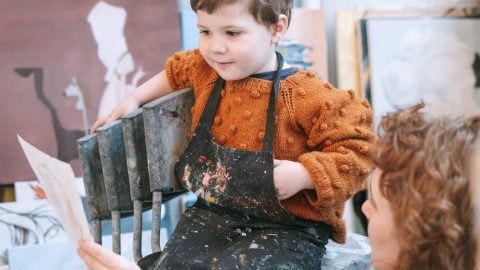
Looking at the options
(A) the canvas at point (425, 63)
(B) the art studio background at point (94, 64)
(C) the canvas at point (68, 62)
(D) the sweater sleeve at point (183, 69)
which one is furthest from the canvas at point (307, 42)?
(D) the sweater sleeve at point (183, 69)

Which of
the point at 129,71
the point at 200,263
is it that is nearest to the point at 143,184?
the point at 200,263

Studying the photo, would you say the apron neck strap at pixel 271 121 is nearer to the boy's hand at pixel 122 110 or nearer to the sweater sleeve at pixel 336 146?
the sweater sleeve at pixel 336 146

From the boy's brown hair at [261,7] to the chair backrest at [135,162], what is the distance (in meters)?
0.26

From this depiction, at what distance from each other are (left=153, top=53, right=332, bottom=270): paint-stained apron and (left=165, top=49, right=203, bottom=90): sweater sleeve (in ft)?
0.37

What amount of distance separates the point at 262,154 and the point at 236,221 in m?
0.18

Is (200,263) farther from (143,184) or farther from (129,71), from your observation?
(129,71)

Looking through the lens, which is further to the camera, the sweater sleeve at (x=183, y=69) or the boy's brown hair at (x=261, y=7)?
the sweater sleeve at (x=183, y=69)

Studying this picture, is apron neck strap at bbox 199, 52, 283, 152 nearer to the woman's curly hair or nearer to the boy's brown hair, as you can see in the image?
the boy's brown hair

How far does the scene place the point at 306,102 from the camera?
1.25m

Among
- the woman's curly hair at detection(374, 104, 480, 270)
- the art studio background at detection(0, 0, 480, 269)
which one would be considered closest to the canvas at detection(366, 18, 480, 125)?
the art studio background at detection(0, 0, 480, 269)

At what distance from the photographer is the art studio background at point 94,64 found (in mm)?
2246

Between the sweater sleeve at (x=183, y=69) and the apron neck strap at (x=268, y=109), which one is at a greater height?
the sweater sleeve at (x=183, y=69)

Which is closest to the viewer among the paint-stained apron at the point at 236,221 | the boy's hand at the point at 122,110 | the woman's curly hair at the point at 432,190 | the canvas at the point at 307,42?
the woman's curly hair at the point at 432,190

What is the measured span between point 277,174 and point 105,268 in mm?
403
